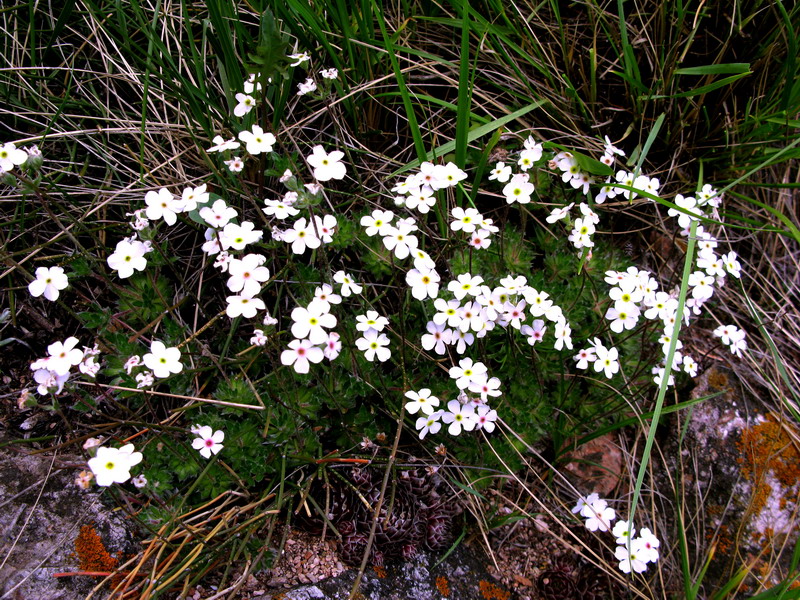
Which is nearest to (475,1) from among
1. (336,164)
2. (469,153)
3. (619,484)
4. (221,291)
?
(469,153)

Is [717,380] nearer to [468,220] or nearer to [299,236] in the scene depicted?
[468,220]

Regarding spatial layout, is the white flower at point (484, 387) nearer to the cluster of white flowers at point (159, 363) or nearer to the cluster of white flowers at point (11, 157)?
the cluster of white flowers at point (159, 363)

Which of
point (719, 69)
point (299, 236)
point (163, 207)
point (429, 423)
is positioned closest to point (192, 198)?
point (163, 207)

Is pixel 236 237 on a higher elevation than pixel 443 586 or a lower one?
higher

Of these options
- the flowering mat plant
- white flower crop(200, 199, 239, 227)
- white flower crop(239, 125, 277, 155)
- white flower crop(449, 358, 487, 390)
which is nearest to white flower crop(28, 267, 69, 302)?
the flowering mat plant

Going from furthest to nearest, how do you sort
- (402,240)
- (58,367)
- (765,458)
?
(765,458) < (402,240) < (58,367)

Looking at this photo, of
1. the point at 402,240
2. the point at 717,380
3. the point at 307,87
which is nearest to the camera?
the point at 402,240

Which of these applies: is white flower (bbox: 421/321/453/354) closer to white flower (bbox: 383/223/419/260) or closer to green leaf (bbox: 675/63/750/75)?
white flower (bbox: 383/223/419/260)

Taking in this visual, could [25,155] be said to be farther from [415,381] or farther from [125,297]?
[415,381]
